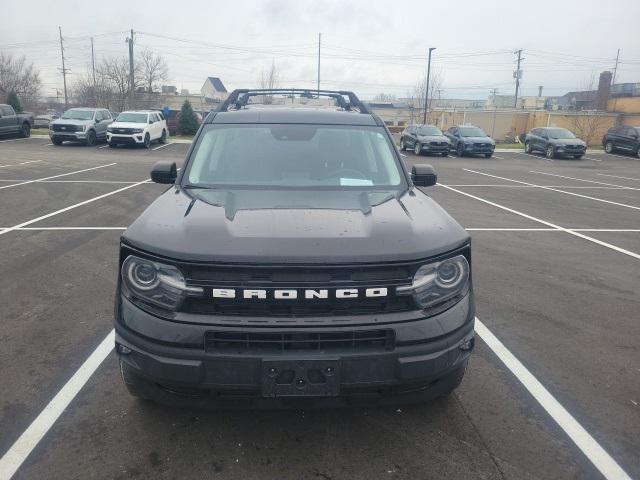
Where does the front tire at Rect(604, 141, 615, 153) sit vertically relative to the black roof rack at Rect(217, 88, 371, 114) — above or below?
below

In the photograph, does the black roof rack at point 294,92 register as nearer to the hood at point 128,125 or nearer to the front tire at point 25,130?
the hood at point 128,125

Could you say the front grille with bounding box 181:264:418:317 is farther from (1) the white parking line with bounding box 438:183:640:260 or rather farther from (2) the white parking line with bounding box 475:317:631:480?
(1) the white parking line with bounding box 438:183:640:260

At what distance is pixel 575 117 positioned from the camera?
1684 inches

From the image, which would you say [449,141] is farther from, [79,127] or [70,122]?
[70,122]

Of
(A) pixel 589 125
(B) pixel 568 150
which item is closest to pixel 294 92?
(B) pixel 568 150

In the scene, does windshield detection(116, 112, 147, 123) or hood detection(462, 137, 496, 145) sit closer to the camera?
windshield detection(116, 112, 147, 123)

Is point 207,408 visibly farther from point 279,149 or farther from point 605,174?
point 605,174

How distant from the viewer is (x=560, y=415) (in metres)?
3.27

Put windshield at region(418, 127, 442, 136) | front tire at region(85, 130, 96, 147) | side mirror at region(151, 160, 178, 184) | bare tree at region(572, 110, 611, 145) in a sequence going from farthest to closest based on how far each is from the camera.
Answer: bare tree at region(572, 110, 611, 145)
windshield at region(418, 127, 442, 136)
front tire at region(85, 130, 96, 147)
side mirror at region(151, 160, 178, 184)

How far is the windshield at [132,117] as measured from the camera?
26.8m

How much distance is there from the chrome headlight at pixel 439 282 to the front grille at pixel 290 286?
4.4 inches

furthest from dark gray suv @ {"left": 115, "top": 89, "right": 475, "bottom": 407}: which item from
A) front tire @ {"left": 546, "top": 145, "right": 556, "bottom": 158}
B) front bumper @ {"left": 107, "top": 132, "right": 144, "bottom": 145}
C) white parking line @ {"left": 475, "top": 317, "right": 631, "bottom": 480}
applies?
front tire @ {"left": 546, "top": 145, "right": 556, "bottom": 158}

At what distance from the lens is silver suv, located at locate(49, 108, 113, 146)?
25875 mm

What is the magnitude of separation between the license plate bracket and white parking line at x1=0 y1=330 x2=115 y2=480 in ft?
4.65
